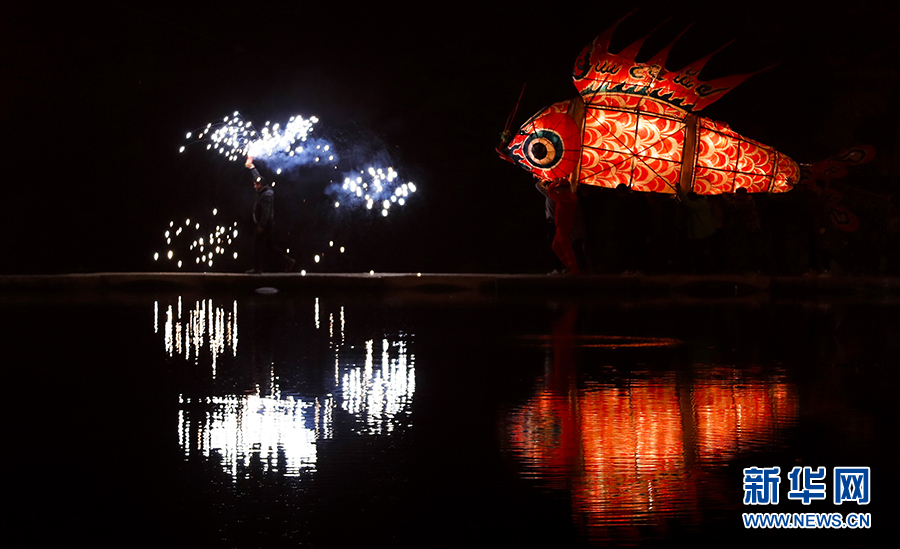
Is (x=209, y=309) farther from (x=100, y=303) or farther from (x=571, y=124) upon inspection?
(x=571, y=124)

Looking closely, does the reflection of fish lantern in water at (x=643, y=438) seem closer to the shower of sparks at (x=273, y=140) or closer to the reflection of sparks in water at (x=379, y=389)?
the reflection of sparks in water at (x=379, y=389)

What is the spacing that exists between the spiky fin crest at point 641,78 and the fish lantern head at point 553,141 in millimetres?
481

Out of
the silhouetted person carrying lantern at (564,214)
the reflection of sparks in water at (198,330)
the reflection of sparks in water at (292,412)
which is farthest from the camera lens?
the silhouetted person carrying lantern at (564,214)

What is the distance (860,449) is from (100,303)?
40.0ft

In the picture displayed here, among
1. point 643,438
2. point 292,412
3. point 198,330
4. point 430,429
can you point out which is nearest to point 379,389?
point 292,412

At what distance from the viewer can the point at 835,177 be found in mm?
19500

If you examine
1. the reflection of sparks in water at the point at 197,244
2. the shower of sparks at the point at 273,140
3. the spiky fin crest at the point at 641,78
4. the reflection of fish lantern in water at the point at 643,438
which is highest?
the spiky fin crest at the point at 641,78

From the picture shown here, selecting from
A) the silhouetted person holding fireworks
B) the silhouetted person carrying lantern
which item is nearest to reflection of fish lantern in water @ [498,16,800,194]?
the silhouetted person carrying lantern

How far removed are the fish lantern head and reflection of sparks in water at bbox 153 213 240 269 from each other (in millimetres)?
5727

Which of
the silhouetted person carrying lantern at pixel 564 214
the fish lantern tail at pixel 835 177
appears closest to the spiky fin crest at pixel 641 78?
the silhouetted person carrying lantern at pixel 564 214

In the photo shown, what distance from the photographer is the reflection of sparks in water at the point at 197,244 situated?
2117 cm

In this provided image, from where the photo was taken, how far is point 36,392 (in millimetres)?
7531

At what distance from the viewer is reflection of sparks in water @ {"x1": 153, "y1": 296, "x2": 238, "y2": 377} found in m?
10.1

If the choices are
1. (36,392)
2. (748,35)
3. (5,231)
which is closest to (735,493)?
(36,392)
